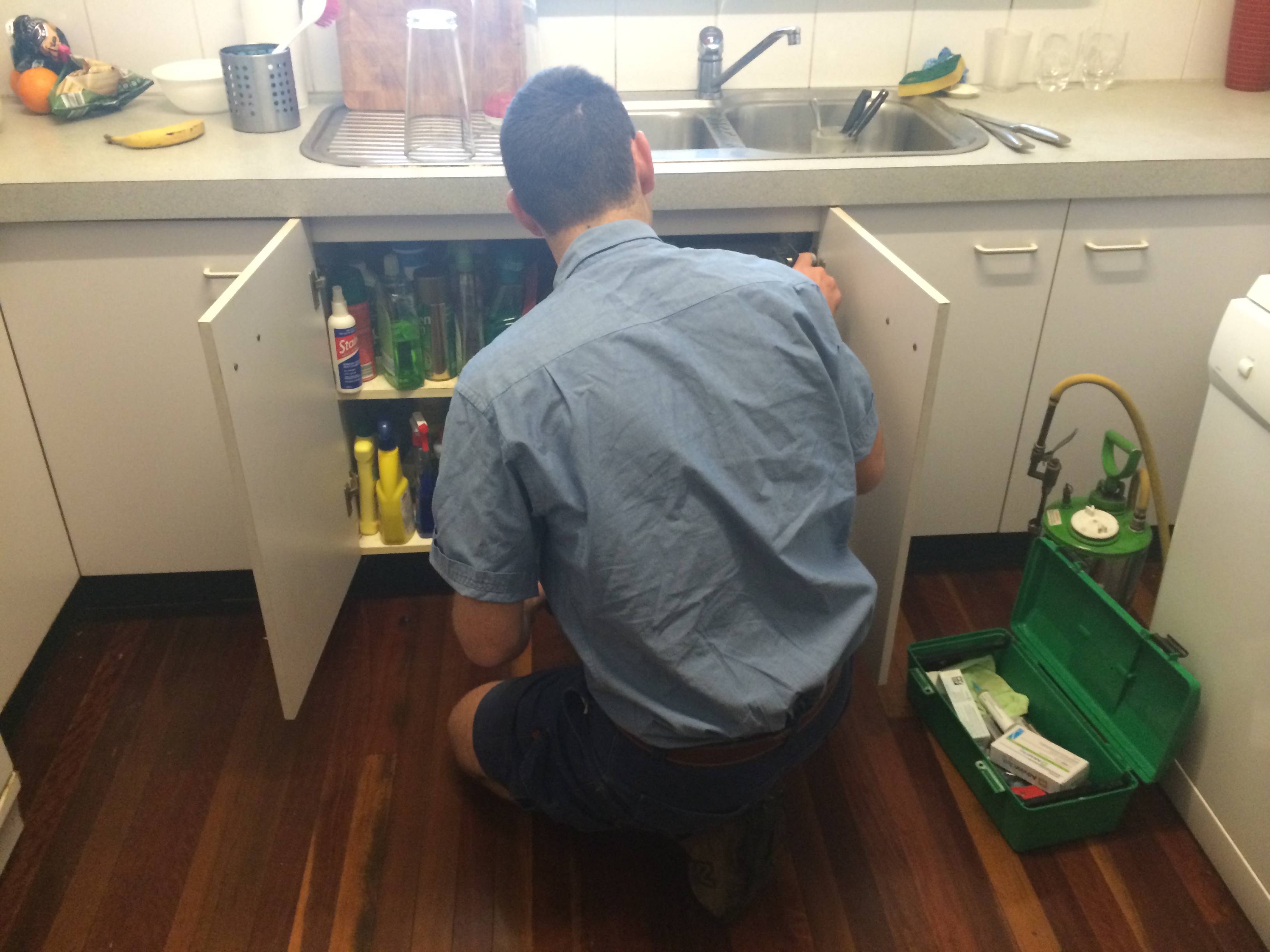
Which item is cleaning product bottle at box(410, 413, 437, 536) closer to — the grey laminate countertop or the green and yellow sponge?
the grey laminate countertop

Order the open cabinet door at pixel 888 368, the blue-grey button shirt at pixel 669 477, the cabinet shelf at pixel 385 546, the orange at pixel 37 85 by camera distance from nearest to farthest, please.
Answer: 1. the blue-grey button shirt at pixel 669 477
2. the open cabinet door at pixel 888 368
3. the orange at pixel 37 85
4. the cabinet shelf at pixel 385 546

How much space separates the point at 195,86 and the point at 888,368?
1.29 meters

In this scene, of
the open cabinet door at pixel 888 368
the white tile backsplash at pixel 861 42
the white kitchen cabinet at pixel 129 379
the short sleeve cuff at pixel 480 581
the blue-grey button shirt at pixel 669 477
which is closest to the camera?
the blue-grey button shirt at pixel 669 477

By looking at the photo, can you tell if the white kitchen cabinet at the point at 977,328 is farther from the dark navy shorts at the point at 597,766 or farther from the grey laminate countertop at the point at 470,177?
the dark navy shorts at the point at 597,766

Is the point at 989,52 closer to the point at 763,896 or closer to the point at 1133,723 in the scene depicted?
the point at 1133,723

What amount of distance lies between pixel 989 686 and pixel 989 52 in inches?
48.6

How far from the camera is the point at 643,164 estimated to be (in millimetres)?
1140

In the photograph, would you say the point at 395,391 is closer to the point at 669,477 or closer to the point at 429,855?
the point at 429,855

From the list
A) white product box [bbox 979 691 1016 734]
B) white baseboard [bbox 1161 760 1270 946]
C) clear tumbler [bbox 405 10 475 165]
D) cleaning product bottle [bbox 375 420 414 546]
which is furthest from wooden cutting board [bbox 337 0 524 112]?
white baseboard [bbox 1161 760 1270 946]

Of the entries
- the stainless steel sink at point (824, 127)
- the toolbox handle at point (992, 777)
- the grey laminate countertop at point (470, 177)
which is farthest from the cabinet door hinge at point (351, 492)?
the toolbox handle at point (992, 777)

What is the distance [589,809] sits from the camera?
138 centimetres

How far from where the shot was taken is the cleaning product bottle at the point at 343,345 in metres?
1.71

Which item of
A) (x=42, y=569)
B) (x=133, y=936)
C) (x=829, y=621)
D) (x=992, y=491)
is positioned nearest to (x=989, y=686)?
(x=992, y=491)

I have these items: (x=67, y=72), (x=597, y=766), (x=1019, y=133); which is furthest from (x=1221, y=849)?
(x=67, y=72)
